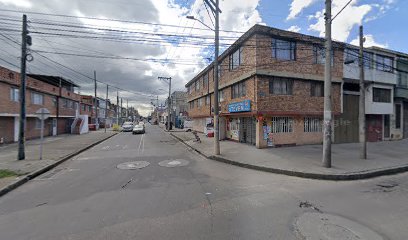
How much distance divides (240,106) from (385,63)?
13587mm

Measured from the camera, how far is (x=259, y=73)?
44.8 feet

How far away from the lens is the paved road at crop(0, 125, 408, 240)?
13.0 feet

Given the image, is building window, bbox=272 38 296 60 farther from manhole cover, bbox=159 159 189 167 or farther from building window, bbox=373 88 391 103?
manhole cover, bbox=159 159 189 167

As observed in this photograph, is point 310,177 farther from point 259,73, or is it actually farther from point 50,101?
point 50,101

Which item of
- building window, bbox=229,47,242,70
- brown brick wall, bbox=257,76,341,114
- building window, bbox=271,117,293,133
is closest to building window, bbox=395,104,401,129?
brown brick wall, bbox=257,76,341,114

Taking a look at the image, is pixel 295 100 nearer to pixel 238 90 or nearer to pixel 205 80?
pixel 238 90

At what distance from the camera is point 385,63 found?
59.9 ft

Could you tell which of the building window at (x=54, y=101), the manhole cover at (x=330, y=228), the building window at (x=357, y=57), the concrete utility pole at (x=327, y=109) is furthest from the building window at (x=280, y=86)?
the building window at (x=54, y=101)

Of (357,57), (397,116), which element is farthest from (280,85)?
(397,116)

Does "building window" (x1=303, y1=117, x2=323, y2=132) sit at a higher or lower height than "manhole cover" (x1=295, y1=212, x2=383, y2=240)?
higher

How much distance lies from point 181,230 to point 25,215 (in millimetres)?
3629

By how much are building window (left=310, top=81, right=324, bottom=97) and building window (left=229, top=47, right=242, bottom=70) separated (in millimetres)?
5464

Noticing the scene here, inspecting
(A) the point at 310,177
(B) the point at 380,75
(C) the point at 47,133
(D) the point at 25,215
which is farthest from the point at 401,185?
(C) the point at 47,133

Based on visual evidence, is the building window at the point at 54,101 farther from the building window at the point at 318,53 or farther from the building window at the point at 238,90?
the building window at the point at 318,53
